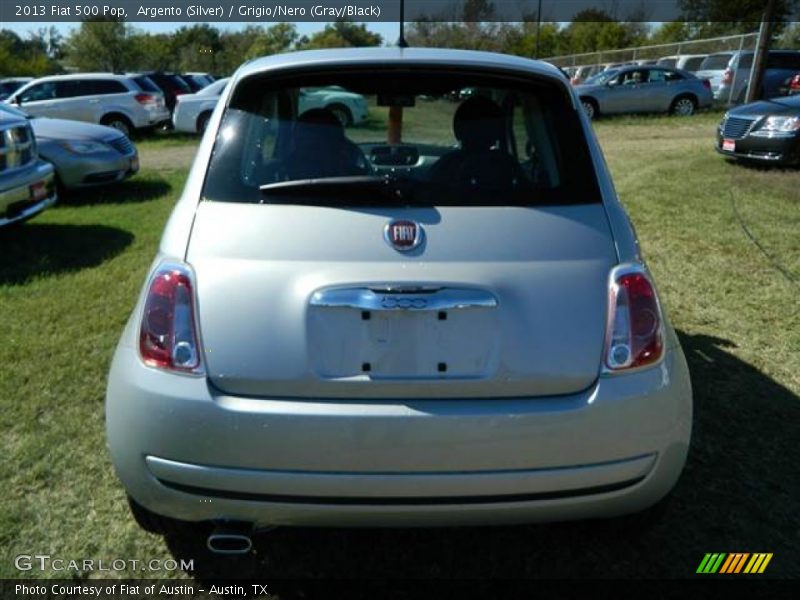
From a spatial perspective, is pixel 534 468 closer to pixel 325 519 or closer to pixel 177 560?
pixel 325 519

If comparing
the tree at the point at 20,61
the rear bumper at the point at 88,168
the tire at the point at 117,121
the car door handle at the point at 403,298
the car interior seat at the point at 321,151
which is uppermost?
the car interior seat at the point at 321,151

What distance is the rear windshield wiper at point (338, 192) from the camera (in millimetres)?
2094

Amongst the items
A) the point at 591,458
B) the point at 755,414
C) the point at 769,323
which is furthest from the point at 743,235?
the point at 591,458

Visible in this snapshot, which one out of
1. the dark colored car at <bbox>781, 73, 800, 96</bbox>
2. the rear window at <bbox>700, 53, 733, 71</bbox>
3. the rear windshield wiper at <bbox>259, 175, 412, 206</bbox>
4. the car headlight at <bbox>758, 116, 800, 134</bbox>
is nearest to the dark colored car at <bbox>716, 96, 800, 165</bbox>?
→ the car headlight at <bbox>758, 116, 800, 134</bbox>

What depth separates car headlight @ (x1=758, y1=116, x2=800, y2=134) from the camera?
9.41 meters

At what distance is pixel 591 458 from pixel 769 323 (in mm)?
3110

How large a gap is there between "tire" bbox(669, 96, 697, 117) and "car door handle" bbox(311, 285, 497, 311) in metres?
19.3

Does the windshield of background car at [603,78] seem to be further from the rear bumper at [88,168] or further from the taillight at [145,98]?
the rear bumper at [88,168]

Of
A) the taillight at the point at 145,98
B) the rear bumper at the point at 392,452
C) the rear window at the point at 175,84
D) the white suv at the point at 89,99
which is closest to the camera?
the rear bumper at the point at 392,452

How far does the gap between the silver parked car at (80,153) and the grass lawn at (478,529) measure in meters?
2.01

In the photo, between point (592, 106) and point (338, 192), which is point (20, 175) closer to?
point (338, 192)

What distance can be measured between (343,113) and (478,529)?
163cm

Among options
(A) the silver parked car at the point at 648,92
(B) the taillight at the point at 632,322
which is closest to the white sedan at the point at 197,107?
(A) the silver parked car at the point at 648,92

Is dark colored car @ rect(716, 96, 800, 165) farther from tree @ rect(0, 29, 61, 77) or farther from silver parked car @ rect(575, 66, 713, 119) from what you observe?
tree @ rect(0, 29, 61, 77)
